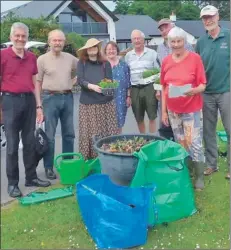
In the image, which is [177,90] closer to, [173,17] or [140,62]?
[173,17]

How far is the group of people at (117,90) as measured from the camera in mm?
3701

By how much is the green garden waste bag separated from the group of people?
56cm

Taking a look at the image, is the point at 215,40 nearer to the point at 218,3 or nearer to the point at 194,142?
the point at 218,3

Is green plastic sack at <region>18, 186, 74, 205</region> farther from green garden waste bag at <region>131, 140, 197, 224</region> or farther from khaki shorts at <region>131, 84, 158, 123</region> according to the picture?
khaki shorts at <region>131, 84, 158, 123</region>

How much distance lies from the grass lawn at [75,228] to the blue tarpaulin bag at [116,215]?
118 millimetres

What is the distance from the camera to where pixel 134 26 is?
4301 mm

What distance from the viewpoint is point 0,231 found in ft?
10.8

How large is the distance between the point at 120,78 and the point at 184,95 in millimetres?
1203

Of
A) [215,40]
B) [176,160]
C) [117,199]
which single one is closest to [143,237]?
[117,199]

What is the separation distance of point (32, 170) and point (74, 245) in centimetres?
136

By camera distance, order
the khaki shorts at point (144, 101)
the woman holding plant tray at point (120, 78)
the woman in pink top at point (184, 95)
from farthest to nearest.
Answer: the khaki shorts at point (144, 101) → the woman holding plant tray at point (120, 78) → the woman in pink top at point (184, 95)

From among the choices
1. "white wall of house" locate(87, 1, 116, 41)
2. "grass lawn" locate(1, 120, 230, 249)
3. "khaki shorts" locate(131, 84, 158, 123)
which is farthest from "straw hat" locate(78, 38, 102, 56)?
"grass lawn" locate(1, 120, 230, 249)

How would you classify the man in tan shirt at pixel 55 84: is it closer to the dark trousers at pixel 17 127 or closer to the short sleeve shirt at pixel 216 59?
the dark trousers at pixel 17 127

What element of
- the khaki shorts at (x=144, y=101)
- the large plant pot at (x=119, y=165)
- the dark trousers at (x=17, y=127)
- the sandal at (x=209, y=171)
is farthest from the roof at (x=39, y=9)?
the sandal at (x=209, y=171)
